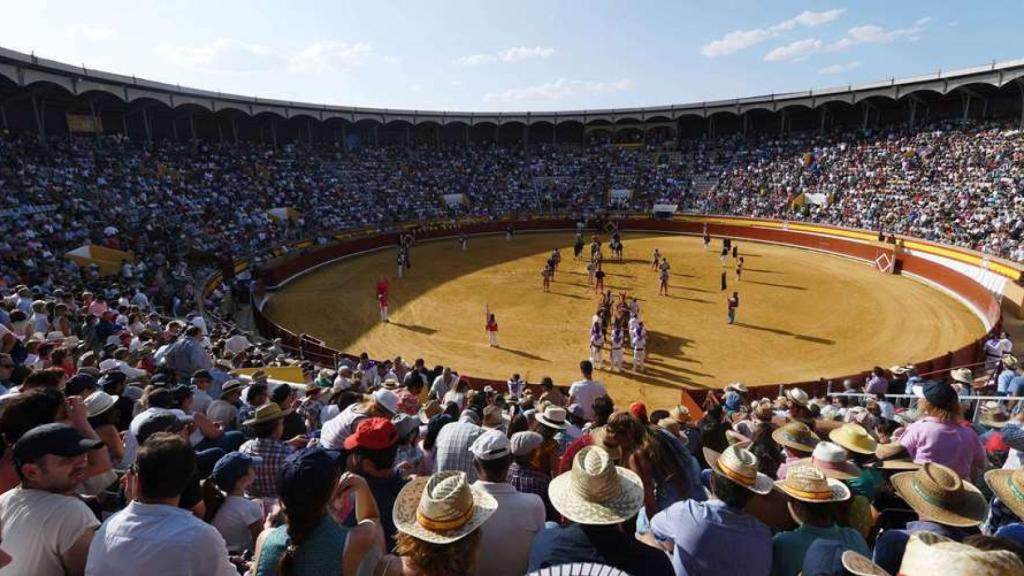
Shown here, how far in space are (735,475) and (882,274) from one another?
30781mm

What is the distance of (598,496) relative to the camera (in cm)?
300

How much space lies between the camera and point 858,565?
2484 millimetres

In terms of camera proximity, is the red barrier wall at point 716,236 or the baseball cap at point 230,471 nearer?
the baseball cap at point 230,471

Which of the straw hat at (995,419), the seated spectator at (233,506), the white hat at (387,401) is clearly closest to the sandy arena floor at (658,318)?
the straw hat at (995,419)

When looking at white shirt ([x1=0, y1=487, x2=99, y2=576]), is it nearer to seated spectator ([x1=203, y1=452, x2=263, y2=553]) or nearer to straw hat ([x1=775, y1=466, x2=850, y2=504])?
seated spectator ([x1=203, y1=452, x2=263, y2=553])

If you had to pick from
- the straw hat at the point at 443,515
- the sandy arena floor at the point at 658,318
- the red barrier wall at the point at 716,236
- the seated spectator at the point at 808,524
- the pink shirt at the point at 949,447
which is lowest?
the sandy arena floor at the point at 658,318

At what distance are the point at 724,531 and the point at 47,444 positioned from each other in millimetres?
3724

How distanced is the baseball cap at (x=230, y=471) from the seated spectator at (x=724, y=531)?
9.25 ft

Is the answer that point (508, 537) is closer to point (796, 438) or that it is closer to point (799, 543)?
point (799, 543)

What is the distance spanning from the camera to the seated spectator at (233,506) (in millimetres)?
3869

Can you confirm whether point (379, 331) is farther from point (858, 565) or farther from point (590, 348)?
point (858, 565)

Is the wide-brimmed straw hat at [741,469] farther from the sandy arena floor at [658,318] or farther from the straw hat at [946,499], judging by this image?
the sandy arena floor at [658,318]

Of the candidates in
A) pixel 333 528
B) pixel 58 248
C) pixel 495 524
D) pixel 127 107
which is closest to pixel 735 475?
pixel 495 524

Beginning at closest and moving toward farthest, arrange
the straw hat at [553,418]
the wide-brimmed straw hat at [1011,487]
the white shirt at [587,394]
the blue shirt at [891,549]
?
the blue shirt at [891,549], the wide-brimmed straw hat at [1011,487], the straw hat at [553,418], the white shirt at [587,394]
